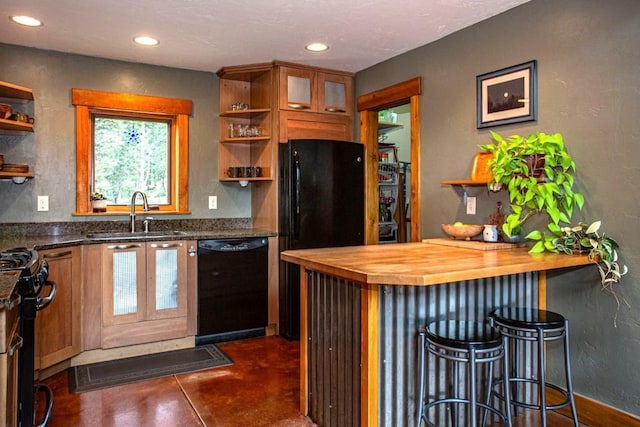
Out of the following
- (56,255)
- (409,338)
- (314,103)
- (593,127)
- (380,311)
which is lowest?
(409,338)

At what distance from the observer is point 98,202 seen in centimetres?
386

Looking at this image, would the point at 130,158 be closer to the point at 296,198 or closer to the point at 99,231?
the point at 99,231

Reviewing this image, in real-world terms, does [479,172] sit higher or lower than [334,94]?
lower

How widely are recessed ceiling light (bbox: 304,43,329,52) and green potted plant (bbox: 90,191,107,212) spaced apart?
206 centimetres

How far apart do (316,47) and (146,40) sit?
125 centimetres

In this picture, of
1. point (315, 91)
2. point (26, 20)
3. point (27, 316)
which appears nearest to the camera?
point (27, 316)

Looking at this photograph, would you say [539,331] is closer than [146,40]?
Yes

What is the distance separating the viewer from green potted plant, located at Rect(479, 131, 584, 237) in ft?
8.18

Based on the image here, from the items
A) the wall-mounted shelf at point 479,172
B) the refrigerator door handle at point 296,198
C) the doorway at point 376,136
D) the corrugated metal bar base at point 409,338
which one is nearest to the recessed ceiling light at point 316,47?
the doorway at point 376,136

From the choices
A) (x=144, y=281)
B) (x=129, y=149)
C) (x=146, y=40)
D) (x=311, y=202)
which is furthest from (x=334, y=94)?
(x=144, y=281)

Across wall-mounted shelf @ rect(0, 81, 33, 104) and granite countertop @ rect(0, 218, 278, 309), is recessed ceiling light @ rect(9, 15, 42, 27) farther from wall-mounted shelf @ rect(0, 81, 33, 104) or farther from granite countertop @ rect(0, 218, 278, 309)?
granite countertop @ rect(0, 218, 278, 309)

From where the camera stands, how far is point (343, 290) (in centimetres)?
223

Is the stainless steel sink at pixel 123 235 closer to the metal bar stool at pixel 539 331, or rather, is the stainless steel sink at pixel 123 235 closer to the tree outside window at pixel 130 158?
the tree outside window at pixel 130 158

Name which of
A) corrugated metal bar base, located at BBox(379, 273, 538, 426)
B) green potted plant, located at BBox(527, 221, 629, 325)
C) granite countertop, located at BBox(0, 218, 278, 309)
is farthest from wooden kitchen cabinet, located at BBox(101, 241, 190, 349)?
green potted plant, located at BBox(527, 221, 629, 325)
